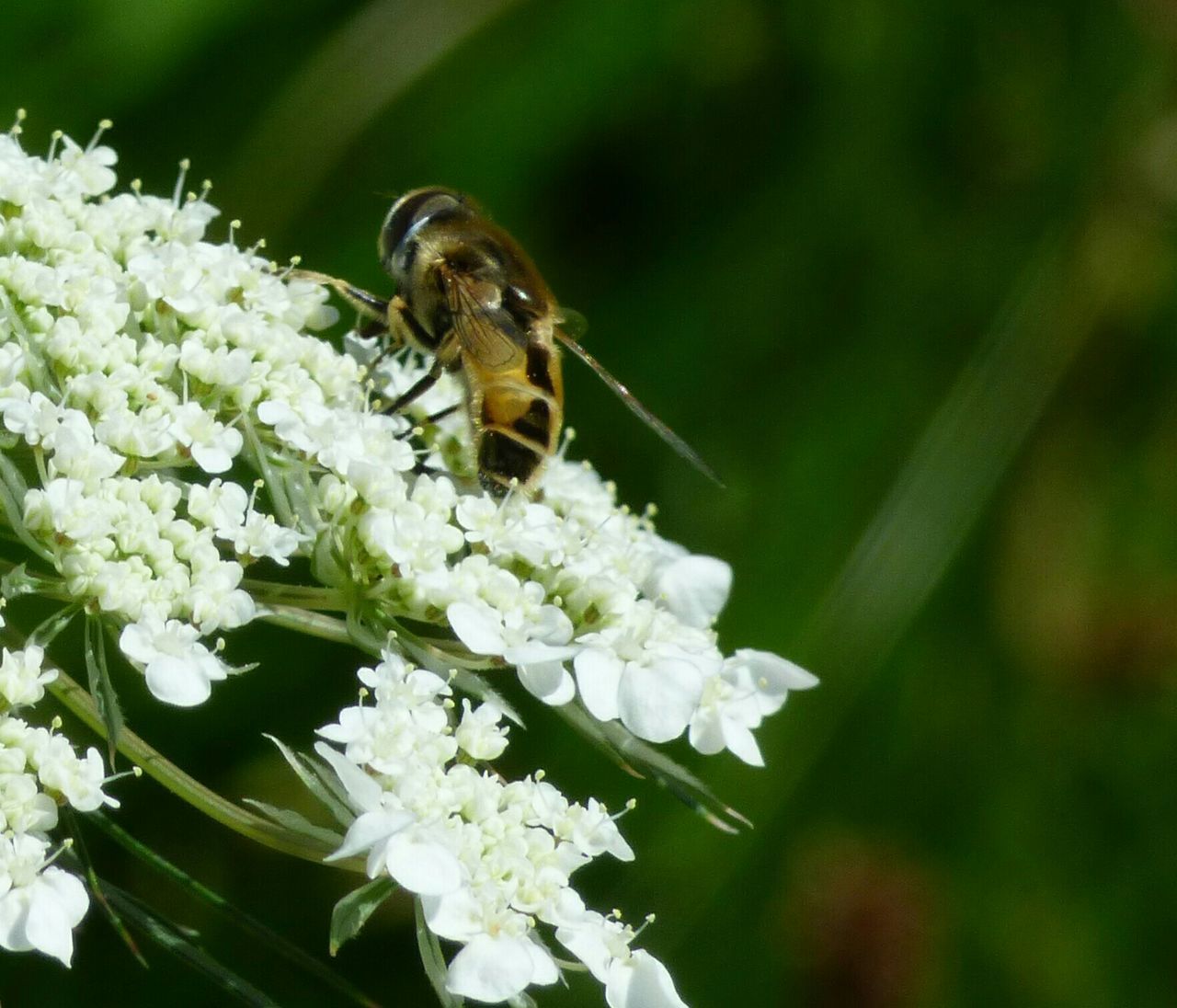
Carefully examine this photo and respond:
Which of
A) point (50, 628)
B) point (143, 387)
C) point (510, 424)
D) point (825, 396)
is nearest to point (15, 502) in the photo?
point (50, 628)

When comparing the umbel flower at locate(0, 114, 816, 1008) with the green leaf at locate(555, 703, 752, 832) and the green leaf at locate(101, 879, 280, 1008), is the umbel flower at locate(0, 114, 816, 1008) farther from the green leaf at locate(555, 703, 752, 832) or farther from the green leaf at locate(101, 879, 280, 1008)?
the green leaf at locate(101, 879, 280, 1008)

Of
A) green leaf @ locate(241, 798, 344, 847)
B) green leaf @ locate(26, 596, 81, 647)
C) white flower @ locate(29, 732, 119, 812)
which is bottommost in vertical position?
white flower @ locate(29, 732, 119, 812)

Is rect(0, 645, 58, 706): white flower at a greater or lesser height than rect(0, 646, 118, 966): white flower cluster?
greater

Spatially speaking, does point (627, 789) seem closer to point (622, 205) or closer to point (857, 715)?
point (857, 715)

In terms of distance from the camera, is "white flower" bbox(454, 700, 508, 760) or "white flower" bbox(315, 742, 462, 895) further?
"white flower" bbox(454, 700, 508, 760)

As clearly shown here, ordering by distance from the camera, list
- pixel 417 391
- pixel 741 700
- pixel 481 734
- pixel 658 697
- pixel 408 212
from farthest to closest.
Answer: pixel 408 212, pixel 417 391, pixel 741 700, pixel 658 697, pixel 481 734

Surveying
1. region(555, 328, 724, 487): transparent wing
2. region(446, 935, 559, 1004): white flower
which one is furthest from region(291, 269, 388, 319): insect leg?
region(446, 935, 559, 1004): white flower

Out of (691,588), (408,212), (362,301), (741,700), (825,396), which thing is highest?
(825,396)

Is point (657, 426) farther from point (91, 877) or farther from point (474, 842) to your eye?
point (91, 877)

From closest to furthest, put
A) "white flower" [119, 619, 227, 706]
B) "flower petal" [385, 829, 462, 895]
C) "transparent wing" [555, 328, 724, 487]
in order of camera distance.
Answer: "flower petal" [385, 829, 462, 895] < "white flower" [119, 619, 227, 706] < "transparent wing" [555, 328, 724, 487]
